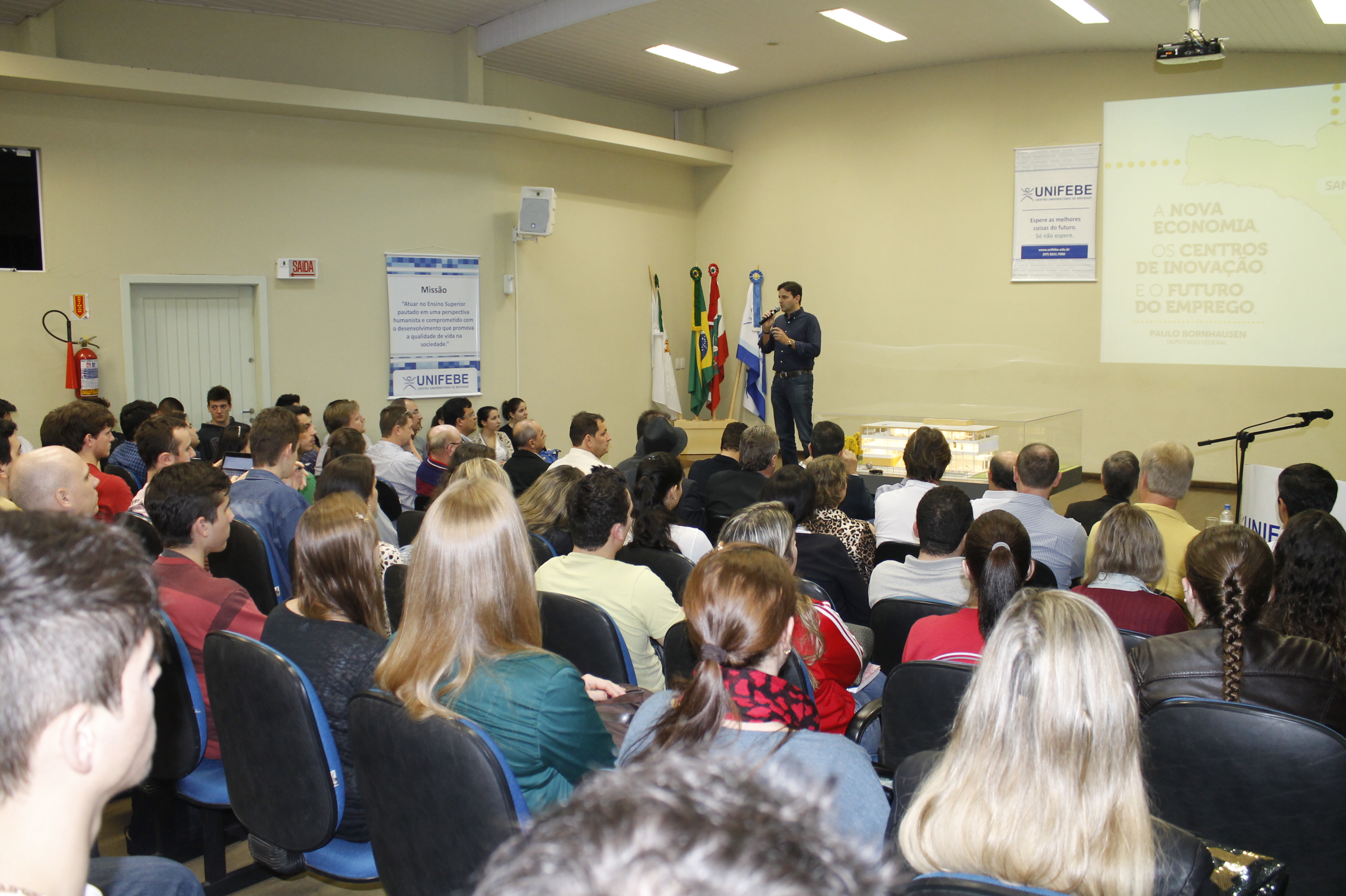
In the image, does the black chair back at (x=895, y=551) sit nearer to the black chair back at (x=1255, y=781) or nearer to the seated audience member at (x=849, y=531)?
the seated audience member at (x=849, y=531)

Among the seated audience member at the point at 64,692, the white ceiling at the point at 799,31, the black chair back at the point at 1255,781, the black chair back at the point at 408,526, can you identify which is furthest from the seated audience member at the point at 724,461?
the seated audience member at the point at 64,692

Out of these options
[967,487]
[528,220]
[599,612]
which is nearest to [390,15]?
[528,220]

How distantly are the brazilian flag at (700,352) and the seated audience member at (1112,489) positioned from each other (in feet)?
22.2

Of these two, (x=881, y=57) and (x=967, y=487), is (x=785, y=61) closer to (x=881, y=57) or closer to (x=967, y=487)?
(x=881, y=57)

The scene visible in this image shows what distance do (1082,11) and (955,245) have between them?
246cm

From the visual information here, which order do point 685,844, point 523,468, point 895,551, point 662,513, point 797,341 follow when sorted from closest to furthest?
point 685,844
point 662,513
point 895,551
point 523,468
point 797,341

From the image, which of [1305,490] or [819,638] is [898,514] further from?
[819,638]

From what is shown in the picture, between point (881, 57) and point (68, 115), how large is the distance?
6681 mm

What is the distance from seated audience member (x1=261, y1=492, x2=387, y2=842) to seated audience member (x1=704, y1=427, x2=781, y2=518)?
2312mm

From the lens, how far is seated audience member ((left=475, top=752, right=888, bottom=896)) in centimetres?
45

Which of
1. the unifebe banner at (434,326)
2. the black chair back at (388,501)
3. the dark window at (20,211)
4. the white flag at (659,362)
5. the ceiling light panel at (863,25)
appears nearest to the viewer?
the black chair back at (388,501)

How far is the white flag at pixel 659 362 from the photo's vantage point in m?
10.5

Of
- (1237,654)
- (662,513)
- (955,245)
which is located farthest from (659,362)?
(1237,654)

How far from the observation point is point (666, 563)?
3121mm
